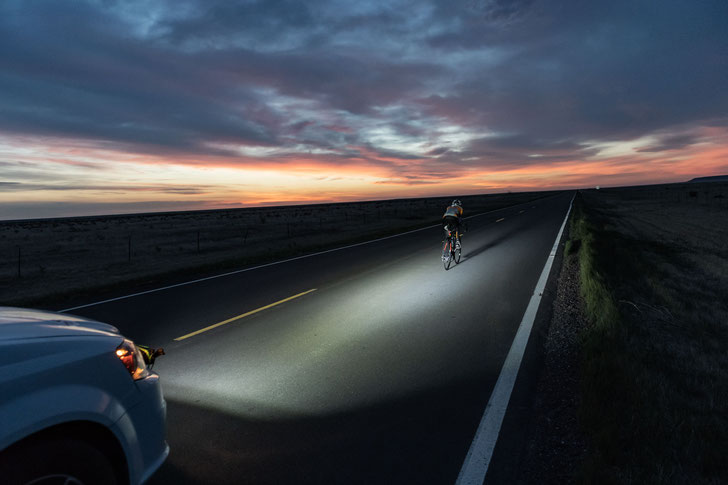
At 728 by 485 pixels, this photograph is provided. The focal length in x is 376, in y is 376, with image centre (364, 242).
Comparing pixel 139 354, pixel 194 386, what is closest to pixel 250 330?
pixel 194 386

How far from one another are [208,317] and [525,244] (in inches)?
500

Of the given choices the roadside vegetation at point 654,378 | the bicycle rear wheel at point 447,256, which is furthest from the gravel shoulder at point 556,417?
the bicycle rear wheel at point 447,256

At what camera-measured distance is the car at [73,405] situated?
1707 millimetres

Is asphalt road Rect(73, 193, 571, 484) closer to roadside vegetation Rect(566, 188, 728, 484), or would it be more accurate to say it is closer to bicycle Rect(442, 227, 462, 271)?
roadside vegetation Rect(566, 188, 728, 484)

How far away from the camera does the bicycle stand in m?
11.0

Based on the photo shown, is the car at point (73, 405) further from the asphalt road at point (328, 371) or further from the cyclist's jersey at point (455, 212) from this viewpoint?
the cyclist's jersey at point (455, 212)

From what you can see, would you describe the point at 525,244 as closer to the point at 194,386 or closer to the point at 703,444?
the point at 703,444

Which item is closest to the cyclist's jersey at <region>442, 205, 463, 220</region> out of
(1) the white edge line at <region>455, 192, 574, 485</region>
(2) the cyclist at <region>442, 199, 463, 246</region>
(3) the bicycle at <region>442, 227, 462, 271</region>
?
(2) the cyclist at <region>442, 199, 463, 246</region>

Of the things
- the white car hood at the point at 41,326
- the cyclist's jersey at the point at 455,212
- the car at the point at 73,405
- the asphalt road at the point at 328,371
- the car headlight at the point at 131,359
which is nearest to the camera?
the car at the point at 73,405

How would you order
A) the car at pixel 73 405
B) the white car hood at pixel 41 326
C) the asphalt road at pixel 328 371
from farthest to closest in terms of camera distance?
the asphalt road at pixel 328 371 → the white car hood at pixel 41 326 → the car at pixel 73 405

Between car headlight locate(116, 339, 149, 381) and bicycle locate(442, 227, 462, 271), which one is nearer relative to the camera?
car headlight locate(116, 339, 149, 381)

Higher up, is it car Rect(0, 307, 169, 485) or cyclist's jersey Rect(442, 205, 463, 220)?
cyclist's jersey Rect(442, 205, 463, 220)

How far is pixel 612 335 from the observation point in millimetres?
5008

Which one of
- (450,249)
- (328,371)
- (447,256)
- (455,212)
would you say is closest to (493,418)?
(328,371)
